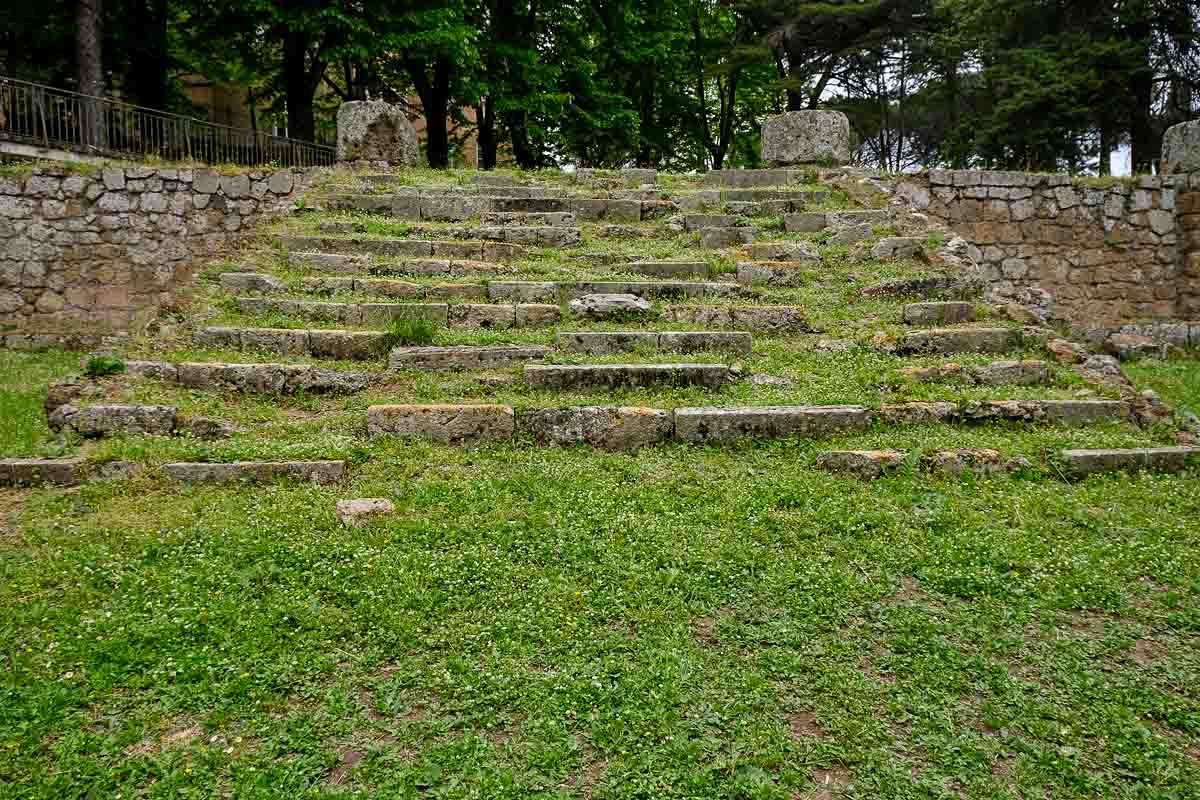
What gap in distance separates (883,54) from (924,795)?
2219 centimetres

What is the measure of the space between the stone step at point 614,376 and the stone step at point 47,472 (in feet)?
8.97

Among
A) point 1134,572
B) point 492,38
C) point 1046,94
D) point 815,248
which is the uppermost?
point 492,38

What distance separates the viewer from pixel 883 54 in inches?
807

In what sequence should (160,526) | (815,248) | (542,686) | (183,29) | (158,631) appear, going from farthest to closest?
1. (183,29)
2. (815,248)
3. (160,526)
4. (158,631)
5. (542,686)

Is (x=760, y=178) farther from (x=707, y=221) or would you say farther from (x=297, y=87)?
(x=297, y=87)

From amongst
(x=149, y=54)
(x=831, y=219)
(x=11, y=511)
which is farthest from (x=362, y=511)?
(x=149, y=54)

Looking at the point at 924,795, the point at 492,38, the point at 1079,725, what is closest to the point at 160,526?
the point at 924,795

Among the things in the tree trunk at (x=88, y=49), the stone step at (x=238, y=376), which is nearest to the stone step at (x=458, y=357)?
the stone step at (x=238, y=376)

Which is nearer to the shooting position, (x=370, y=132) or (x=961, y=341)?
(x=961, y=341)

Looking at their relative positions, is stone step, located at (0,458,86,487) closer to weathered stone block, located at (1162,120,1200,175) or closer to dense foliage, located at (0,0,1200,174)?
dense foliage, located at (0,0,1200,174)

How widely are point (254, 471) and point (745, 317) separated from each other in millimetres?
4129

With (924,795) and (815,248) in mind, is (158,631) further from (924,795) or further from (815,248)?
(815,248)

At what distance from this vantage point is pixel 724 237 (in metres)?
8.65

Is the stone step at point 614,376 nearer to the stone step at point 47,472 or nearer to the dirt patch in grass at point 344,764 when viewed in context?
the stone step at point 47,472
